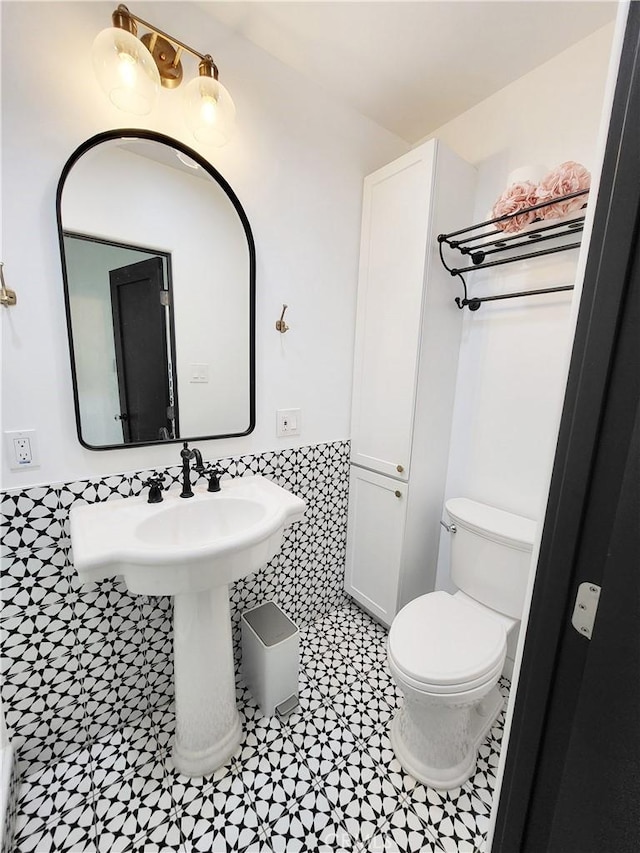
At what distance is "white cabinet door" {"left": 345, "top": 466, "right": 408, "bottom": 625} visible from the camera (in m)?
1.65

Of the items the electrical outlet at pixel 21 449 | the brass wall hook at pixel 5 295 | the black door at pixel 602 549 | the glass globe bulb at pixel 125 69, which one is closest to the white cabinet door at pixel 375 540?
the black door at pixel 602 549

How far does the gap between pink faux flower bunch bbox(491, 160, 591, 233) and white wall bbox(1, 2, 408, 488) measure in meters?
0.66

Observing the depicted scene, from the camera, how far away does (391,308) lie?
1.57 meters

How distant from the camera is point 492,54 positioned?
1.28m

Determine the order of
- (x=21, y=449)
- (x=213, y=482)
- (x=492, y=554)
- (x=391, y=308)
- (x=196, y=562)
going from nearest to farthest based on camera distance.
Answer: (x=196, y=562), (x=21, y=449), (x=213, y=482), (x=492, y=554), (x=391, y=308)

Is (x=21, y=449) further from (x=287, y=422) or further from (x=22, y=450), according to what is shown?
(x=287, y=422)

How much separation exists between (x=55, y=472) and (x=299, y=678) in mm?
1302

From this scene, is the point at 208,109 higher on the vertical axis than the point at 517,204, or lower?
higher

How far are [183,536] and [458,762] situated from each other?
1212mm

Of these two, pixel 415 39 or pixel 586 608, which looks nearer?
pixel 586 608

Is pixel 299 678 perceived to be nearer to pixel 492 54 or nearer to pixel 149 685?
pixel 149 685

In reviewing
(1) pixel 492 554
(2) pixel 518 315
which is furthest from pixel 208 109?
(1) pixel 492 554

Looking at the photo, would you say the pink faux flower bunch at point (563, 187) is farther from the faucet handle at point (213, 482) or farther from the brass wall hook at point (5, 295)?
the brass wall hook at point (5, 295)

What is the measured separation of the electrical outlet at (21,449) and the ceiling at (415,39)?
1475mm
